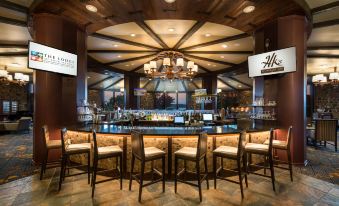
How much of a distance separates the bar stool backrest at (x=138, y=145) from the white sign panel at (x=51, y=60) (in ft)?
7.82

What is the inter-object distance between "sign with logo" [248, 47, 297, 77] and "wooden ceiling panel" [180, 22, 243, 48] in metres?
1.20

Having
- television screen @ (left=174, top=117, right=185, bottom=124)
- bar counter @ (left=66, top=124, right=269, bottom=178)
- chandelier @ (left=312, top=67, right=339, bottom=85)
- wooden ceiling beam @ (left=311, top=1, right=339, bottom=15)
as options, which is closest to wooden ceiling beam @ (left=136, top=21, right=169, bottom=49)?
television screen @ (left=174, top=117, right=185, bottom=124)

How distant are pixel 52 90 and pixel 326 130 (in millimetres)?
7798

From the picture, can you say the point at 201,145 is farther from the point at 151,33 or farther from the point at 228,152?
the point at 151,33

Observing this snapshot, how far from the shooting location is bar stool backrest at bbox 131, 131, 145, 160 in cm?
304

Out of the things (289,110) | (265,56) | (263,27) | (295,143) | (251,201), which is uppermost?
(263,27)

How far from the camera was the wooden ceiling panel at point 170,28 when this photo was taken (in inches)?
199

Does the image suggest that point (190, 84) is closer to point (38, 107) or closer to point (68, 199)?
point (38, 107)

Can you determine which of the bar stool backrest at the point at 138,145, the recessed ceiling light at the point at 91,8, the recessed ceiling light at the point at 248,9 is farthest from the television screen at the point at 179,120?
the recessed ceiling light at the point at 91,8

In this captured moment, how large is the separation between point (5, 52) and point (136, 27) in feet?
18.9

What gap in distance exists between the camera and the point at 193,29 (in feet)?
17.7

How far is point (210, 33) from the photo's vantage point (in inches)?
226

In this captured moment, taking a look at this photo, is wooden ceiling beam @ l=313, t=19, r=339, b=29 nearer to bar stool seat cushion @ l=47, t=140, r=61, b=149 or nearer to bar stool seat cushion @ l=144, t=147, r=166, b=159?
bar stool seat cushion @ l=144, t=147, r=166, b=159

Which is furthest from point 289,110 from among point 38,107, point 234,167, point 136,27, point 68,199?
point 38,107
